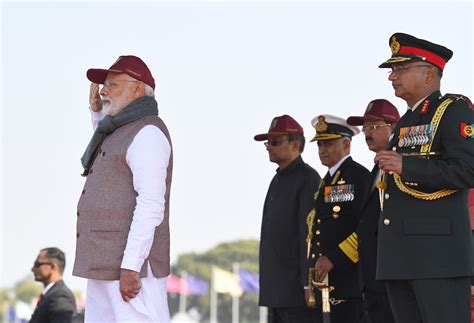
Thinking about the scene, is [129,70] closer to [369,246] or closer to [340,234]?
[369,246]

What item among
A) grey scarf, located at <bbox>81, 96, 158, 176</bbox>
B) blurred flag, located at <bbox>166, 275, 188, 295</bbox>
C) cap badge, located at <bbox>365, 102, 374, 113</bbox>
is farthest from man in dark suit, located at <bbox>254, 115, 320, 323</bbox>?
blurred flag, located at <bbox>166, 275, 188, 295</bbox>

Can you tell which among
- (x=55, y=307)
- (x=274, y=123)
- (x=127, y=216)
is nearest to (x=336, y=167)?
(x=274, y=123)

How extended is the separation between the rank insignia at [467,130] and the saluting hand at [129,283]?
169cm

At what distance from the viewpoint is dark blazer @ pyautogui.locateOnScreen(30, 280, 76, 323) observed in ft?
33.2

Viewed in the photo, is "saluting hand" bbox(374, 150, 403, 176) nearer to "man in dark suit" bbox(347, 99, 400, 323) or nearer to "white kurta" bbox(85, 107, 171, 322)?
"white kurta" bbox(85, 107, 171, 322)

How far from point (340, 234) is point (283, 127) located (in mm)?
1268

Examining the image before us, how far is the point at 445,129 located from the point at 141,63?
1646 mm

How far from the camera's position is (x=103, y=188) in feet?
19.2

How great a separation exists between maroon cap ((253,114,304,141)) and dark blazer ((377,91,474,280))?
10.1 ft

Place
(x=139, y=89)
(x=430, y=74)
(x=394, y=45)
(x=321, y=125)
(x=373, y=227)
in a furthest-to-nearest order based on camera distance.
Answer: (x=321, y=125) → (x=373, y=227) → (x=139, y=89) → (x=394, y=45) → (x=430, y=74)

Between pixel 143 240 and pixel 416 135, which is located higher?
pixel 416 135

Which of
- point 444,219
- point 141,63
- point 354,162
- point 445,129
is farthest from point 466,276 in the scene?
point 354,162

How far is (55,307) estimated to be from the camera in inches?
400

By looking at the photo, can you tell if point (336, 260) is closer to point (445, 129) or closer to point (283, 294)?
point (283, 294)
